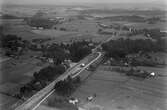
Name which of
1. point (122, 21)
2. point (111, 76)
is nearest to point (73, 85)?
point (111, 76)

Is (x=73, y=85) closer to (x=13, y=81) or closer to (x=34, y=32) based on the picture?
(x=13, y=81)

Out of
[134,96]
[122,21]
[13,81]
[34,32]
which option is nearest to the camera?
[134,96]

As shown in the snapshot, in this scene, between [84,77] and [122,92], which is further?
[84,77]

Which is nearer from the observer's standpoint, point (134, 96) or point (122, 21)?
point (134, 96)

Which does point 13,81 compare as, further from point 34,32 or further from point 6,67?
point 34,32

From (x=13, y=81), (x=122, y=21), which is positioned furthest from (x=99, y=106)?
(x=122, y=21)

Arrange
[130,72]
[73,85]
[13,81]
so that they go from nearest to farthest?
[73,85], [13,81], [130,72]
